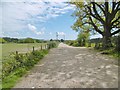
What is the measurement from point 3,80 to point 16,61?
3.07 m

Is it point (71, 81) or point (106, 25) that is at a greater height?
point (106, 25)

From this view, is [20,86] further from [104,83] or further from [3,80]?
[104,83]

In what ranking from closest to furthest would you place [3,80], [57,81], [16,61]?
[57,81] < [3,80] < [16,61]

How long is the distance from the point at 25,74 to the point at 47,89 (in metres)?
3.20

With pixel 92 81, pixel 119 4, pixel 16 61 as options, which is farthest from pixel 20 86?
pixel 119 4

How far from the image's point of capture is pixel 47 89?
22.7ft

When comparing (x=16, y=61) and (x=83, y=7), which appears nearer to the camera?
(x=16, y=61)

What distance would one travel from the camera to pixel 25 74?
32.3 ft

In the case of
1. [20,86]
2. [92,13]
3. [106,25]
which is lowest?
[20,86]

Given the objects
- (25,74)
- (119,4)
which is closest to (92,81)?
(25,74)

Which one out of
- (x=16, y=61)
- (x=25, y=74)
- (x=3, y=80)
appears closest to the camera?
(x=3, y=80)

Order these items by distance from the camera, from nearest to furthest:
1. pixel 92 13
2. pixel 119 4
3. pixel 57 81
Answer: pixel 57 81, pixel 119 4, pixel 92 13

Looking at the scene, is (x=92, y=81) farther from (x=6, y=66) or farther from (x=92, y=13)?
(x=92, y=13)

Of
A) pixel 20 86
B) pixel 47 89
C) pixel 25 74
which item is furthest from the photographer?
pixel 25 74
